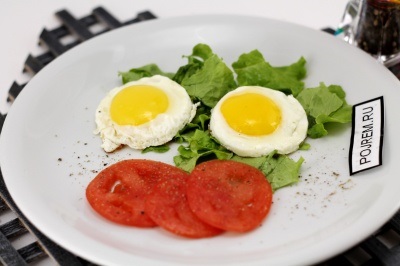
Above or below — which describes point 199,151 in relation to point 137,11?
above

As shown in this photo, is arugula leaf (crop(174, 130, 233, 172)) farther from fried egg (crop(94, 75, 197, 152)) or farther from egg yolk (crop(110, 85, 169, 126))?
egg yolk (crop(110, 85, 169, 126))

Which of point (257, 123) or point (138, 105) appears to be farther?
point (138, 105)

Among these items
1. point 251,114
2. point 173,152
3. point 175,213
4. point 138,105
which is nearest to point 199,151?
point 173,152

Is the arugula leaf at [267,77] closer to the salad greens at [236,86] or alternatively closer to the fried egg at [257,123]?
the salad greens at [236,86]

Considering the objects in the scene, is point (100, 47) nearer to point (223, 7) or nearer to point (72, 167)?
point (72, 167)

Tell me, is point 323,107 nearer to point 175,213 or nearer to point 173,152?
point 173,152

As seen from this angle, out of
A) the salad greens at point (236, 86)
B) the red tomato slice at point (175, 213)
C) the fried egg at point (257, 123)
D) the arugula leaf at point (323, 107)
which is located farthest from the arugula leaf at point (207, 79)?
the red tomato slice at point (175, 213)

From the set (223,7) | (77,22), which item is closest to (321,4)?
(223,7)
